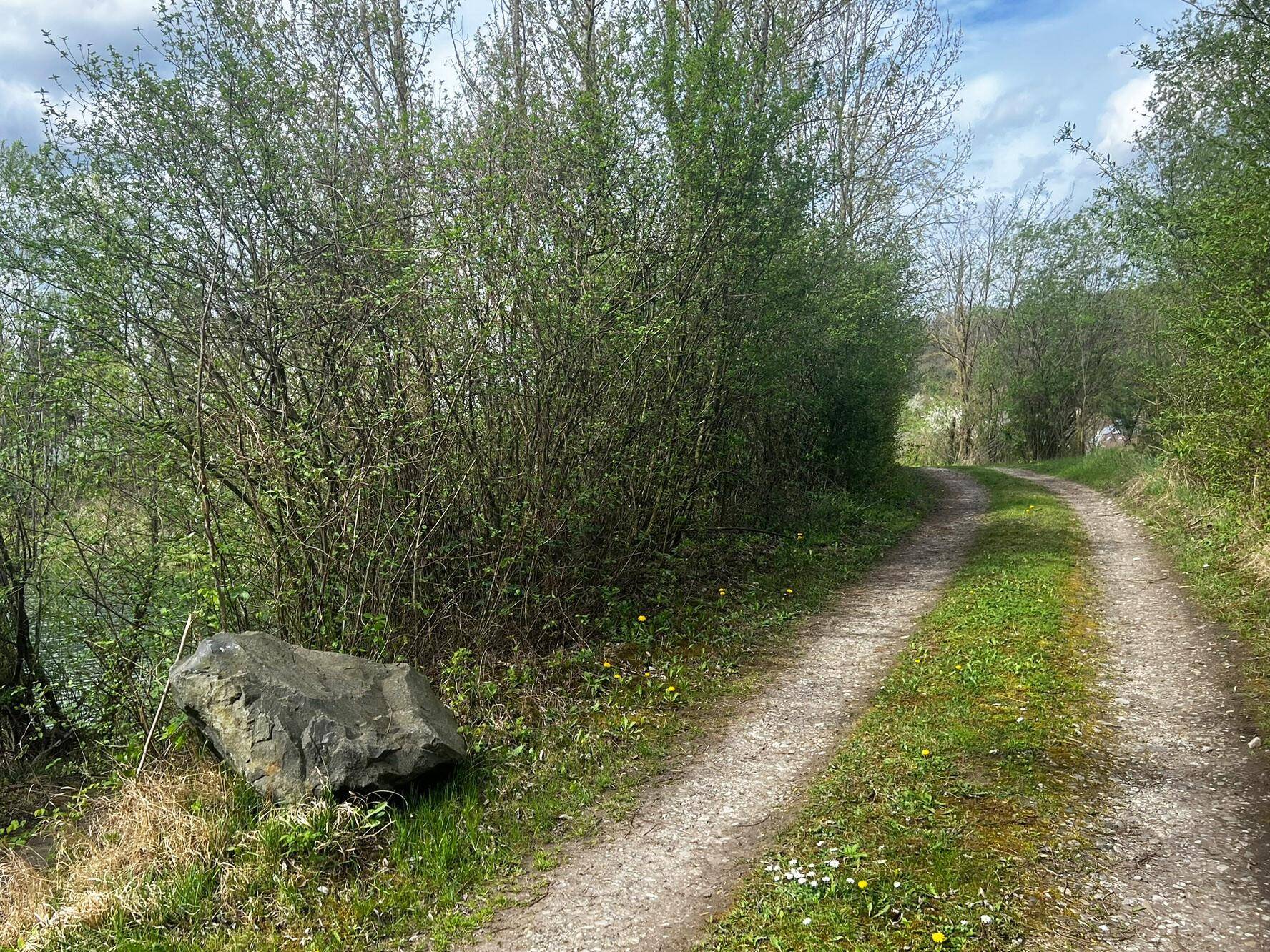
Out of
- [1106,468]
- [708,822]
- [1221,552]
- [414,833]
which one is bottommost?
[708,822]

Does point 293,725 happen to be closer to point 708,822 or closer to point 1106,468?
point 708,822

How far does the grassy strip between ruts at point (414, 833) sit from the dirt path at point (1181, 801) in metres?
2.69

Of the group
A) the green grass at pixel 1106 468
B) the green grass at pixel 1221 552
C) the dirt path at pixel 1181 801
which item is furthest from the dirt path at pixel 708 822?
the green grass at pixel 1106 468

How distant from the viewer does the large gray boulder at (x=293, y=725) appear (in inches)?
173

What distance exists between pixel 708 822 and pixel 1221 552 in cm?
801

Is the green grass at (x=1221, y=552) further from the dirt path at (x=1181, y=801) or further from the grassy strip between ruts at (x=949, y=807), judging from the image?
the grassy strip between ruts at (x=949, y=807)

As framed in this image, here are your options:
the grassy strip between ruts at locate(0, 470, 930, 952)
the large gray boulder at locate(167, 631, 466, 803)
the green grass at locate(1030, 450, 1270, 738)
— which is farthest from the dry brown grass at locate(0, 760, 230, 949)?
the green grass at locate(1030, 450, 1270, 738)

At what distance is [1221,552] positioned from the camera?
930 cm

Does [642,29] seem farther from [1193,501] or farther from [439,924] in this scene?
[1193,501]

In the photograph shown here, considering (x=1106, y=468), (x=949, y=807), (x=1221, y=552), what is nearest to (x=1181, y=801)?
(x=949, y=807)

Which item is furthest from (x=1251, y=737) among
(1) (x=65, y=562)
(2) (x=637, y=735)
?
(1) (x=65, y=562)

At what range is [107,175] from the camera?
6754 mm

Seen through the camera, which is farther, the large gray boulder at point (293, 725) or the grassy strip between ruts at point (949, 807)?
the large gray boulder at point (293, 725)

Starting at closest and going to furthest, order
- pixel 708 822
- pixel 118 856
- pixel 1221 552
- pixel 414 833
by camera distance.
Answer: pixel 118 856 → pixel 414 833 → pixel 708 822 → pixel 1221 552
